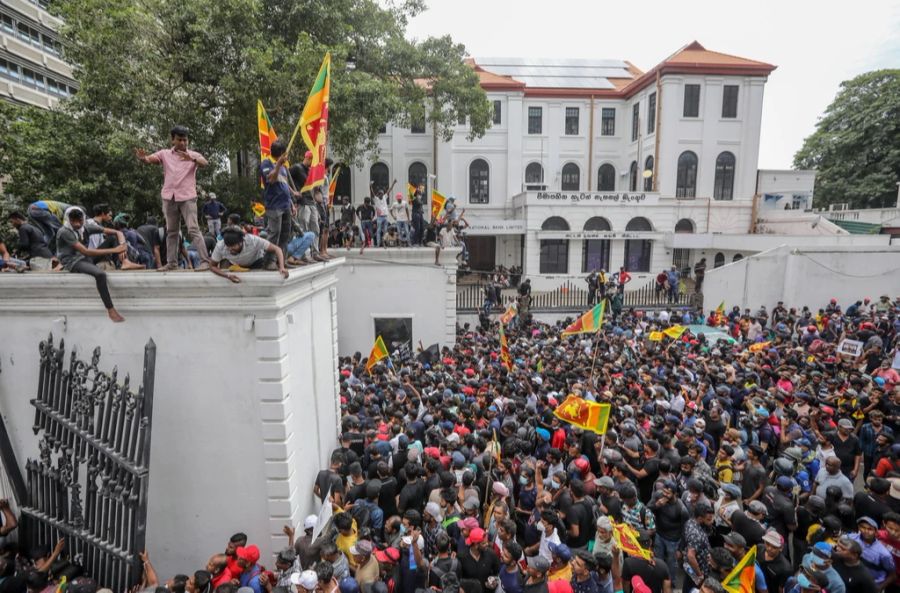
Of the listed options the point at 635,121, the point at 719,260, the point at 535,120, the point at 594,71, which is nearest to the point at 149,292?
the point at 719,260

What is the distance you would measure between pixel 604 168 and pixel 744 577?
105 feet

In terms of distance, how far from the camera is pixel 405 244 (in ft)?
51.9

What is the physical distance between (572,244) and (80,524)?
25.3 meters

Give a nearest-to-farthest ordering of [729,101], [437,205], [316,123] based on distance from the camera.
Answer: [316,123]
[437,205]
[729,101]

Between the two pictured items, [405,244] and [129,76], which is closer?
[129,76]

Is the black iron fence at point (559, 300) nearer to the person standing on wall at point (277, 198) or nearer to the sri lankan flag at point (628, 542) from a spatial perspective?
the person standing on wall at point (277, 198)

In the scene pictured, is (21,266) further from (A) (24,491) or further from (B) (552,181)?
(B) (552,181)

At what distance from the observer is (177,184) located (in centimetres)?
590

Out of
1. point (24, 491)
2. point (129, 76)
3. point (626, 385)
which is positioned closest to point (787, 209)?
point (626, 385)

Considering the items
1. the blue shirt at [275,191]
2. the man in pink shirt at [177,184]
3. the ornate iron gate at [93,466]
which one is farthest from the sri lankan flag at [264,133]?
the ornate iron gate at [93,466]

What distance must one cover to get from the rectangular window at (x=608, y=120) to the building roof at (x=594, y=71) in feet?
3.31

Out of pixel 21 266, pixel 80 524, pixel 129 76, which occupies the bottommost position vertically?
pixel 80 524

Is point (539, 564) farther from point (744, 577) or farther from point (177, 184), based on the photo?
point (177, 184)

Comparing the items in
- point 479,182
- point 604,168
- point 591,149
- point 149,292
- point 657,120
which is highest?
point 657,120
